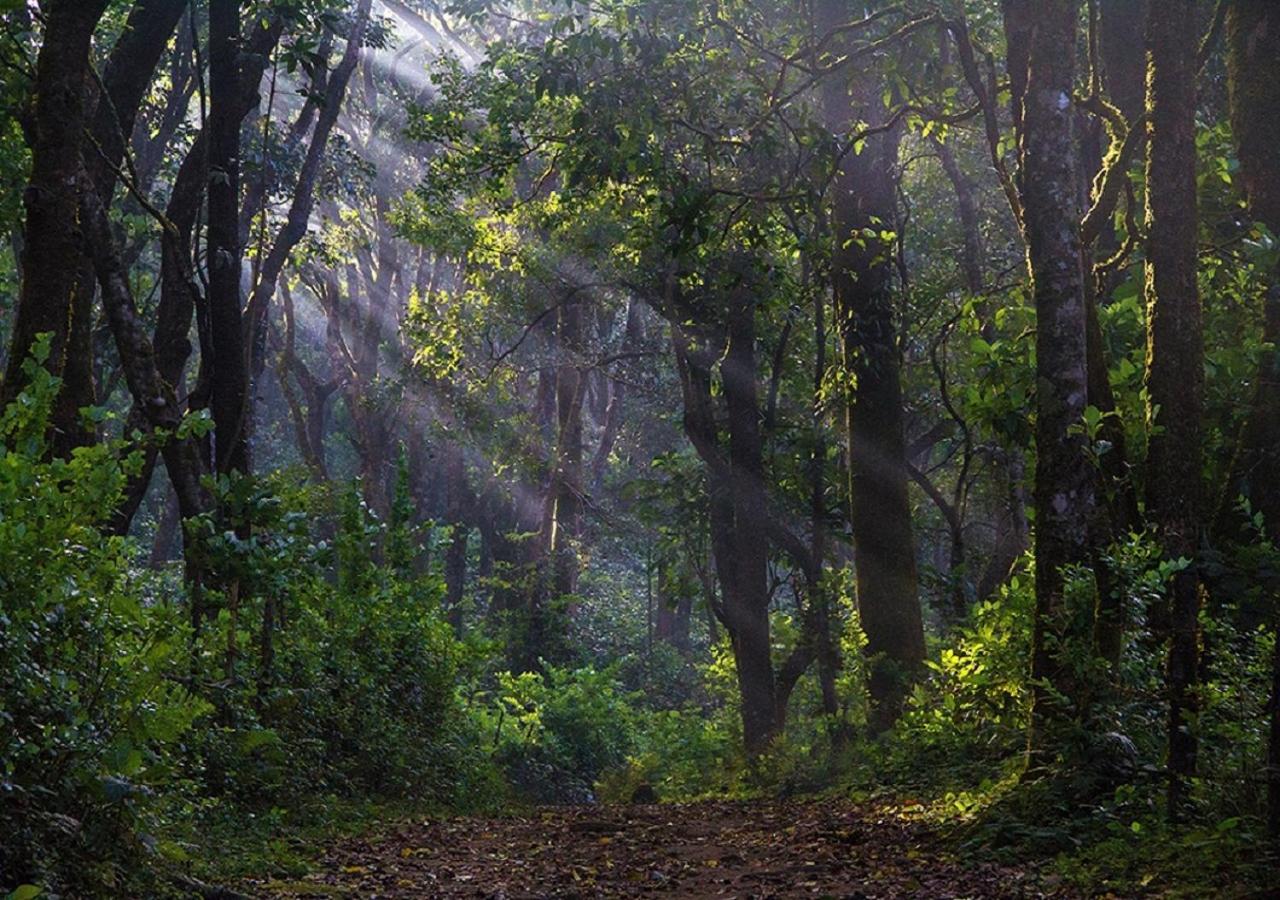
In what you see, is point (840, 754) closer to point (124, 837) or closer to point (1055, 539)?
point (1055, 539)

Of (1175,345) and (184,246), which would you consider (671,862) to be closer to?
(1175,345)

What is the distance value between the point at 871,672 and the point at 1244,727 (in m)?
7.05

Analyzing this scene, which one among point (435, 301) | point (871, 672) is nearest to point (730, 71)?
point (871, 672)

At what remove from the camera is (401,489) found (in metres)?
12.8

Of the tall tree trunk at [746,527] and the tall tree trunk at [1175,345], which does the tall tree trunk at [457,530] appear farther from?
the tall tree trunk at [1175,345]

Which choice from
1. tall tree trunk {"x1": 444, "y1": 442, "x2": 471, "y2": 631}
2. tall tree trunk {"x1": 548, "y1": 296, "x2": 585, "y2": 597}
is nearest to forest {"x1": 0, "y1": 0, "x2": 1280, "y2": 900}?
tall tree trunk {"x1": 548, "y1": 296, "x2": 585, "y2": 597}

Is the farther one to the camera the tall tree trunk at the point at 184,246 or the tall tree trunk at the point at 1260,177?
the tall tree trunk at the point at 184,246

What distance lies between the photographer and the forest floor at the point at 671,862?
21.7ft

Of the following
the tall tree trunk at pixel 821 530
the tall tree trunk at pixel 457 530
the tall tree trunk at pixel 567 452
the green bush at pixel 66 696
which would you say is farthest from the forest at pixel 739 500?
the tall tree trunk at pixel 457 530

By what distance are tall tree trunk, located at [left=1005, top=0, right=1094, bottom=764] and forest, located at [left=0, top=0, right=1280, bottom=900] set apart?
0.07 ft

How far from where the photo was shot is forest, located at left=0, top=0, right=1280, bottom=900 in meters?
6.04

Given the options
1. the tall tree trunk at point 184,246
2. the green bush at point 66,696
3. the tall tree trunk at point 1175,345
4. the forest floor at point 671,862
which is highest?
the tall tree trunk at point 184,246

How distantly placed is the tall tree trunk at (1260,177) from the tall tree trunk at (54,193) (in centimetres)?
680

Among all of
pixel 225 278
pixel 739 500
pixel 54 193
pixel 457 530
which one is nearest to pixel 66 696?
pixel 54 193
